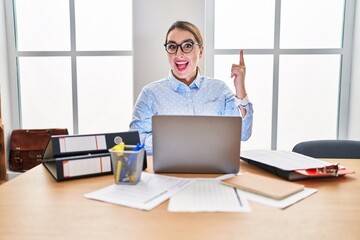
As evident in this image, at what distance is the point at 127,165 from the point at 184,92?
988 mm

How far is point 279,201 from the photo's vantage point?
0.83 m

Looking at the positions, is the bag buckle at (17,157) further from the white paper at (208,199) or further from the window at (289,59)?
the white paper at (208,199)

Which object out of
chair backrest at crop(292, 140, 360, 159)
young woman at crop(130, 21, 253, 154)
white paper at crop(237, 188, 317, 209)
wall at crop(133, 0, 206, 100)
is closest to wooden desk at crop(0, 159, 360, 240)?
white paper at crop(237, 188, 317, 209)

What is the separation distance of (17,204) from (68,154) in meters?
0.26

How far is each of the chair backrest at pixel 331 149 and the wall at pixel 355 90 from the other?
3.14 ft

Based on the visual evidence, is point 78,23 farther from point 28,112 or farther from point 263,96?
point 263,96

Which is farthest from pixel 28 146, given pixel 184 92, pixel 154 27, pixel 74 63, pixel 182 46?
→ pixel 182 46

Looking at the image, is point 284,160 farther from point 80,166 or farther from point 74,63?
point 74,63

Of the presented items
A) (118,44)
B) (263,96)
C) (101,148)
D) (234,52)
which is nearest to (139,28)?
(118,44)

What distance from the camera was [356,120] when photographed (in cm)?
255

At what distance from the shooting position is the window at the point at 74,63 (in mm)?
2803

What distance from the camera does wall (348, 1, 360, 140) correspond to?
2525mm

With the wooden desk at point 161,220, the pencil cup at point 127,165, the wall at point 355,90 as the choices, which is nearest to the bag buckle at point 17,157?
the wooden desk at point 161,220

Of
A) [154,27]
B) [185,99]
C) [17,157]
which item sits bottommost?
[17,157]
